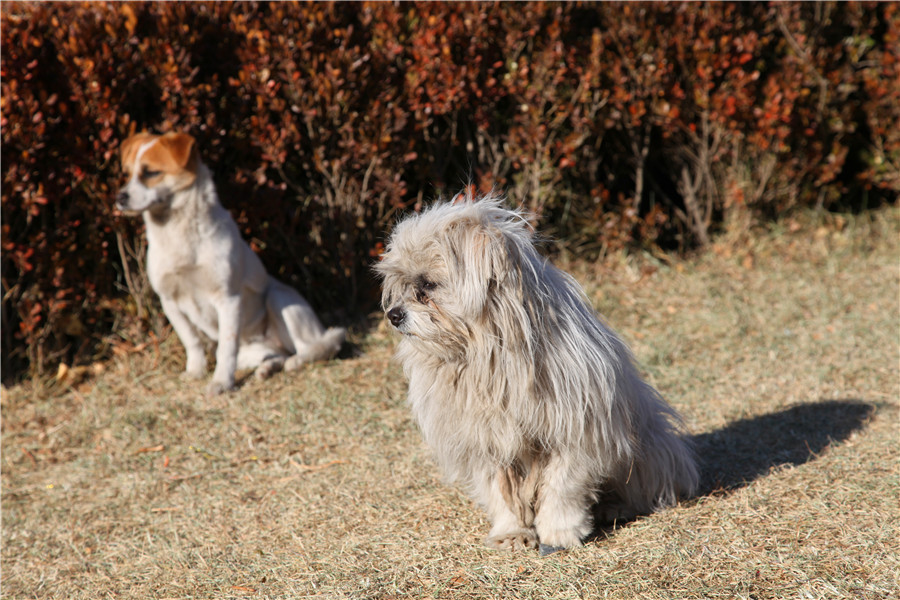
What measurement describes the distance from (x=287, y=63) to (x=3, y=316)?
2507mm

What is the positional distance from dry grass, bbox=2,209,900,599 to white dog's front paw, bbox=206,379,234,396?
0.18 ft

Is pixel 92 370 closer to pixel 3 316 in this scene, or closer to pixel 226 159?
pixel 3 316

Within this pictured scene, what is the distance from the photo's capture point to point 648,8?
18.9 ft

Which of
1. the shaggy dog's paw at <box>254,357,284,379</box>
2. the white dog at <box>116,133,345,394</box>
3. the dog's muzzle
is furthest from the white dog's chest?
the dog's muzzle

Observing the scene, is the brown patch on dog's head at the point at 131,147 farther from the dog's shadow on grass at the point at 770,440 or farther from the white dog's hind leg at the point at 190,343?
the dog's shadow on grass at the point at 770,440

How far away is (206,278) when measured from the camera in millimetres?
4828

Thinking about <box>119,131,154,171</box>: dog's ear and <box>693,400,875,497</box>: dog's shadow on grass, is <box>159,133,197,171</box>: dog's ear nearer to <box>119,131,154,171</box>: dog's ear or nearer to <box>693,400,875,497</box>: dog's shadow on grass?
<box>119,131,154,171</box>: dog's ear

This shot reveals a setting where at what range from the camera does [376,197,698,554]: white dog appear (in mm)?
2670

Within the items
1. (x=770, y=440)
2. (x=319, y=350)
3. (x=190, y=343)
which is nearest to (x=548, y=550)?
(x=770, y=440)

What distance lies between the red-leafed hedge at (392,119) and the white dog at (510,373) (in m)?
2.32

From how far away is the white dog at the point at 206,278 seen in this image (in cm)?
467

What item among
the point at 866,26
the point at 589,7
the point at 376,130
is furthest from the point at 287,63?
the point at 866,26

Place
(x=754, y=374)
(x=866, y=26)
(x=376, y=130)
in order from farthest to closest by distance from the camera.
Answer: (x=866, y=26)
(x=376, y=130)
(x=754, y=374)

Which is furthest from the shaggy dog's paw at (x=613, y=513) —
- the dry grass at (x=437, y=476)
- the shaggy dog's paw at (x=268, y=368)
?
the shaggy dog's paw at (x=268, y=368)
